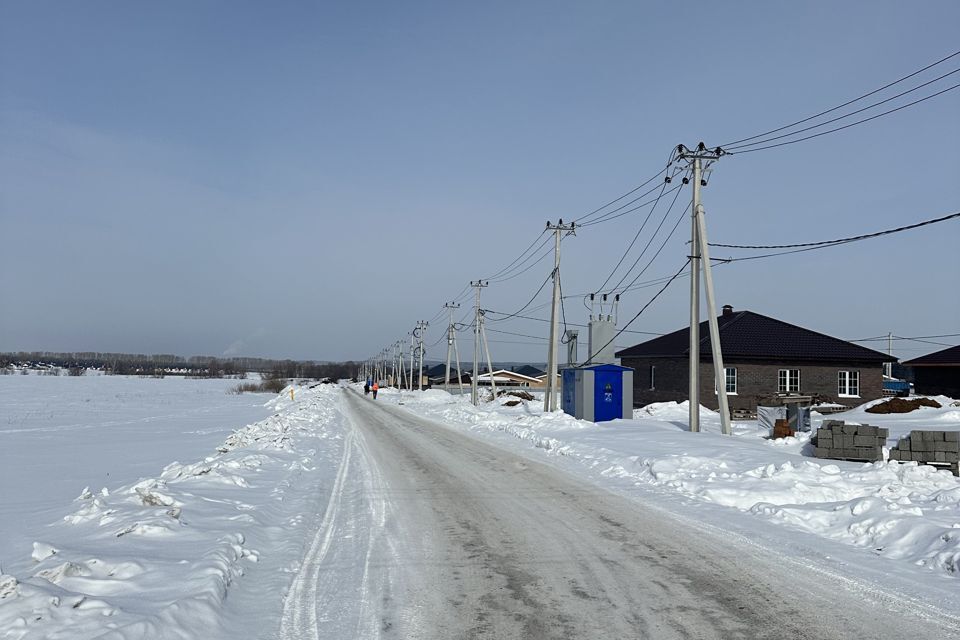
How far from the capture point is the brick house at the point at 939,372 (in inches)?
1529

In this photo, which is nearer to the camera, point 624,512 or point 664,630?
point 664,630

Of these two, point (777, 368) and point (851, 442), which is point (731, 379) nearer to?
point (777, 368)

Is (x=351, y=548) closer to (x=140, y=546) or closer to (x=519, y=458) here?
(x=140, y=546)

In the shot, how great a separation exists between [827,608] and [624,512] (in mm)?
4181

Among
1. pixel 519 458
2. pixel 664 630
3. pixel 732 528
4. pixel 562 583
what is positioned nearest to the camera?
pixel 664 630

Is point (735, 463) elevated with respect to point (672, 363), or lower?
lower

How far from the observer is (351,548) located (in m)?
7.57

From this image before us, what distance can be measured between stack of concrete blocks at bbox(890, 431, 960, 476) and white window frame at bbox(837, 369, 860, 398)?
84.4ft

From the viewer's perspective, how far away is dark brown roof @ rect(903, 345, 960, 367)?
3862 cm

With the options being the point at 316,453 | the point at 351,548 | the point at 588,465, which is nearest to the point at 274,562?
the point at 351,548

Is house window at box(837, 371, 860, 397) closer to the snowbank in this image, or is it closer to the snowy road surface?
the snowy road surface

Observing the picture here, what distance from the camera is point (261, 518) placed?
895cm

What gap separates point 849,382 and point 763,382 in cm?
513

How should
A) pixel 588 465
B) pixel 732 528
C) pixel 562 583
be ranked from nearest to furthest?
pixel 562 583, pixel 732 528, pixel 588 465
